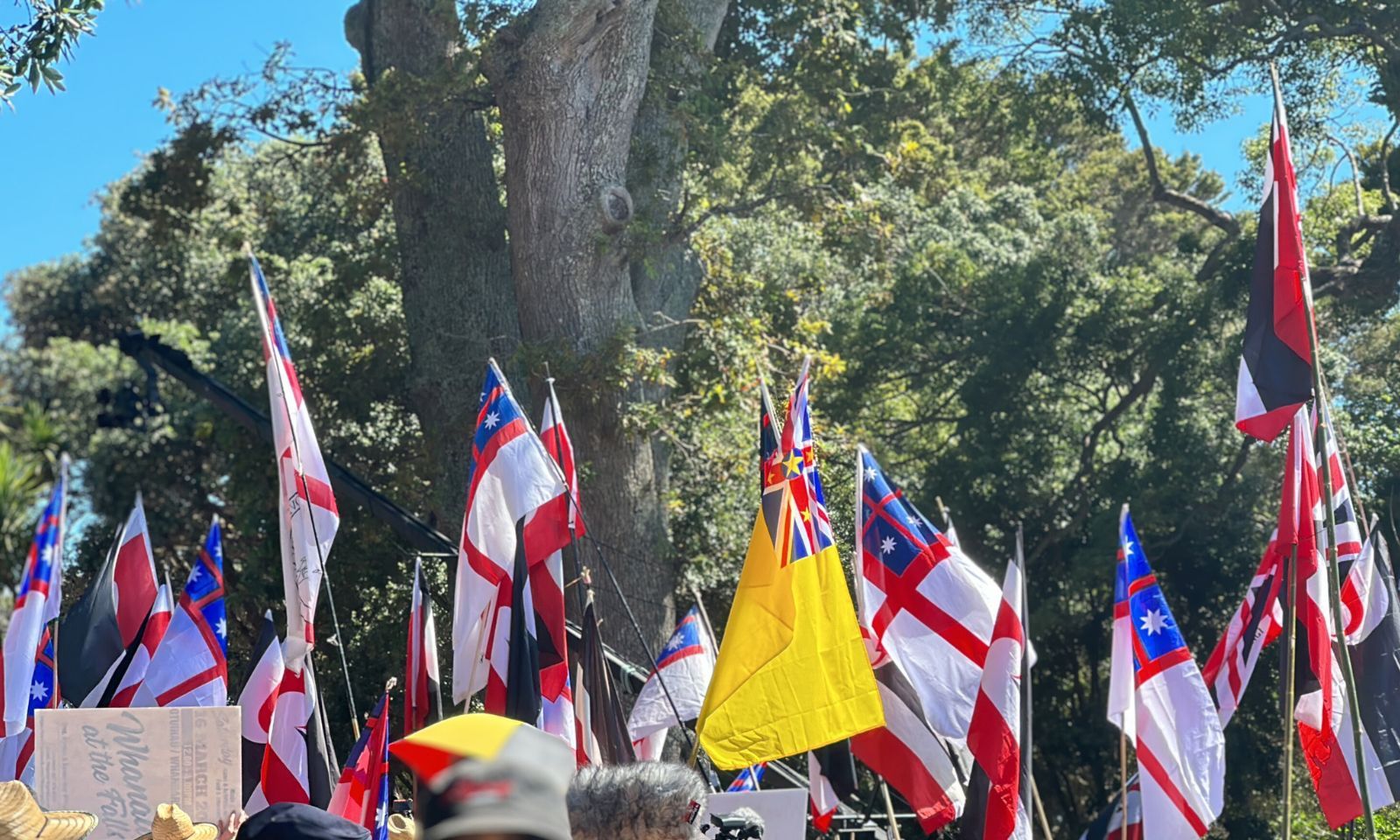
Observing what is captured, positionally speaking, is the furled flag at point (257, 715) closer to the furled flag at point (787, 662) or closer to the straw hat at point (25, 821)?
the furled flag at point (787, 662)

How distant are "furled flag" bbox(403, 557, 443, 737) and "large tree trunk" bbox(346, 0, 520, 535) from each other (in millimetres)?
5361

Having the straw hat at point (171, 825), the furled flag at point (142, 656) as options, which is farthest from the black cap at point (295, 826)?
the furled flag at point (142, 656)

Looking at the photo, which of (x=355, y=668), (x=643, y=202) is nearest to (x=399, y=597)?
(x=355, y=668)

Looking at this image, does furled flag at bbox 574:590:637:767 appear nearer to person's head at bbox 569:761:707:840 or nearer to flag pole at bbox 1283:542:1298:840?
flag pole at bbox 1283:542:1298:840

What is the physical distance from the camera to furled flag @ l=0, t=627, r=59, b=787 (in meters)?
7.92

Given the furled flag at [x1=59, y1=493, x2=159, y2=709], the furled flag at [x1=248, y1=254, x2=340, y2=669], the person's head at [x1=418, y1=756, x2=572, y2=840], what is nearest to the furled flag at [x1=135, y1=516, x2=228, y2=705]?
the furled flag at [x1=59, y1=493, x2=159, y2=709]

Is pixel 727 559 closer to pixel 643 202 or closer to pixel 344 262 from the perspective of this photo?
pixel 643 202

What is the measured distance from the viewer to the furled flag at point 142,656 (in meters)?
8.98

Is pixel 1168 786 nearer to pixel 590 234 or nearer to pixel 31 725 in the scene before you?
pixel 31 725

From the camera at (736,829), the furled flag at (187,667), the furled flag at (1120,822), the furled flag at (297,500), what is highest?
the furled flag at (297,500)

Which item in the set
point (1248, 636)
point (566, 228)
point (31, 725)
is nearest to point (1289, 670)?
point (1248, 636)

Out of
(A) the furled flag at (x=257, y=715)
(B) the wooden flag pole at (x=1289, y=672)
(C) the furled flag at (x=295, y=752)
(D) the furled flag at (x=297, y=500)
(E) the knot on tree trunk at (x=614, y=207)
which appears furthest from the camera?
(E) the knot on tree trunk at (x=614, y=207)

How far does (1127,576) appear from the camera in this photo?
27.8ft

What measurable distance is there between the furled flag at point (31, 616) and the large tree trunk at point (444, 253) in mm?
5503
